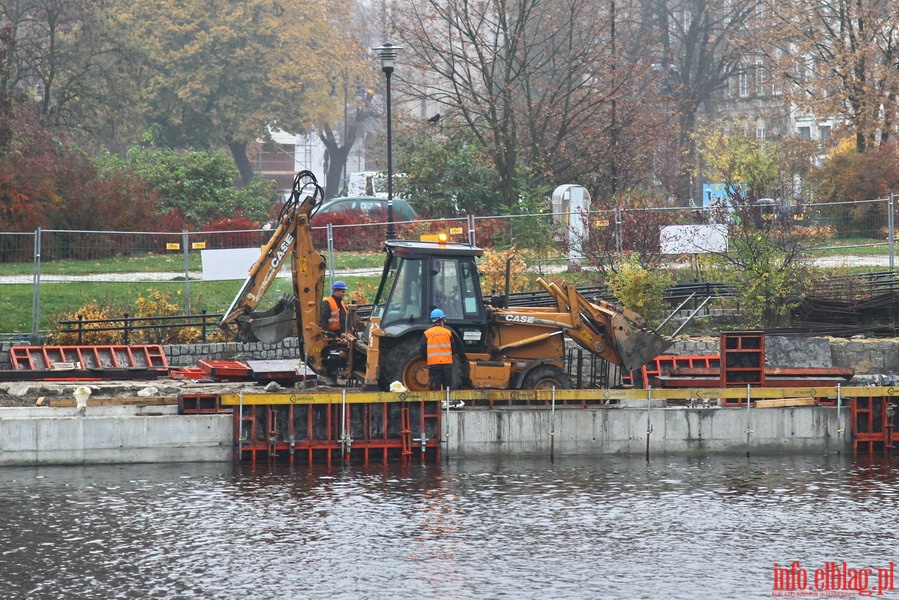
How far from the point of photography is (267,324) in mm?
20766

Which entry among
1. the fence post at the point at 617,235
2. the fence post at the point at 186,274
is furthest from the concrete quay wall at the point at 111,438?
the fence post at the point at 617,235

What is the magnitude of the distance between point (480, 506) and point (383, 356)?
13.6 ft

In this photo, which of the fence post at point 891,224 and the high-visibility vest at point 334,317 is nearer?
the high-visibility vest at point 334,317

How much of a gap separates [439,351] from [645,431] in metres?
3.21

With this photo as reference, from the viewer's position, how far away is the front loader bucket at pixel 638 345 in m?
19.9

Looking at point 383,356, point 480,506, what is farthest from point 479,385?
point 480,506

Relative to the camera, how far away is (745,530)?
14.7 m

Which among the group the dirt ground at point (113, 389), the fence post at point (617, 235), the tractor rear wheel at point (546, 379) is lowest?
the dirt ground at point (113, 389)

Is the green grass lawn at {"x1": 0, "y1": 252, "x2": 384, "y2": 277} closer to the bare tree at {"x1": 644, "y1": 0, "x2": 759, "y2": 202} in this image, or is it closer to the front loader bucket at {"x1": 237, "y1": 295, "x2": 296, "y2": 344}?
the front loader bucket at {"x1": 237, "y1": 295, "x2": 296, "y2": 344}

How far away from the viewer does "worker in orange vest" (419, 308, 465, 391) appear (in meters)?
18.7

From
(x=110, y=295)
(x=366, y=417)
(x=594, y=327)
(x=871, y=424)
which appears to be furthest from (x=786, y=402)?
(x=110, y=295)

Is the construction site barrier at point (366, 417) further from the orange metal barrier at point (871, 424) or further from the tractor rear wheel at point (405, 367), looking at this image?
the tractor rear wheel at point (405, 367)

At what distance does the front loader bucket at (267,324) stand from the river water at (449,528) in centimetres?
311

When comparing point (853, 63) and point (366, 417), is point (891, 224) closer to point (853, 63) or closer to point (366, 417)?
point (853, 63)
